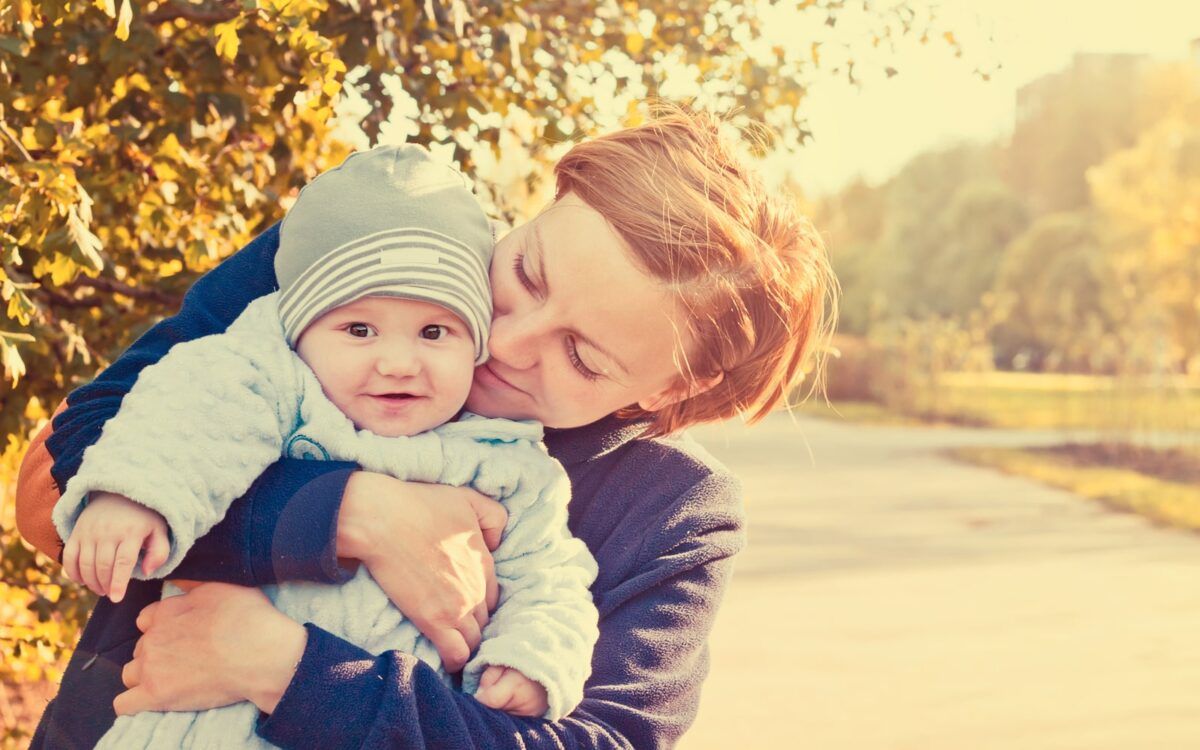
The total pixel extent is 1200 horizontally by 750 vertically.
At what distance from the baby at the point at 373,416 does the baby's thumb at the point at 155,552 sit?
2 cm

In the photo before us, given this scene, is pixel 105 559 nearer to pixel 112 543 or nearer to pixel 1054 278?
pixel 112 543

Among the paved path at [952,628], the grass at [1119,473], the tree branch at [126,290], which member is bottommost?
the grass at [1119,473]

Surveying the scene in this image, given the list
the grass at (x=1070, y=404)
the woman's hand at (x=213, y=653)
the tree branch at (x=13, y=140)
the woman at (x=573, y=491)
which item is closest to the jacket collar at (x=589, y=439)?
the woman at (x=573, y=491)

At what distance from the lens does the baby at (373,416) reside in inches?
65.0

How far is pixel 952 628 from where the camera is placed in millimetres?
7027

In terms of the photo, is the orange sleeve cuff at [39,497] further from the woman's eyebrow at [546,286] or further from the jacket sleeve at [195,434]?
the woman's eyebrow at [546,286]

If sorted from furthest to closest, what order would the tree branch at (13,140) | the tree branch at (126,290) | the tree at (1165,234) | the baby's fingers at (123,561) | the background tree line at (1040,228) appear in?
the background tree line at (1040,228) < the tree at (1165,234) < the tree branch at (126,290) < the tree branch at (13,140) < the baby's fingers at (123,561)

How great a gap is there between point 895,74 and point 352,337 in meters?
2.83

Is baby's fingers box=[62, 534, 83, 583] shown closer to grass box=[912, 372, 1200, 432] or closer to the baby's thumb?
the baby's thumb

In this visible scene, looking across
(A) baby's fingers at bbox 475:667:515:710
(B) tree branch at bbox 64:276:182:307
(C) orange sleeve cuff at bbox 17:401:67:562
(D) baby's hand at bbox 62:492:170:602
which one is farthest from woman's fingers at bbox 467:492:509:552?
(B) tree branch at bbox 64:276:182:307

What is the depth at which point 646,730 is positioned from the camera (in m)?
1.82

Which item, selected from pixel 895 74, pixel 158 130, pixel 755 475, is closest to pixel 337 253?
pixel 158 130

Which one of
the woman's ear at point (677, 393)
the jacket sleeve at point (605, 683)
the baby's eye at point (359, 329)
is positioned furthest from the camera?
the woman's ear at point (677, 393)

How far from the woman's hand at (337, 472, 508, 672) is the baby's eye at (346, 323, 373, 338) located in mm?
209
